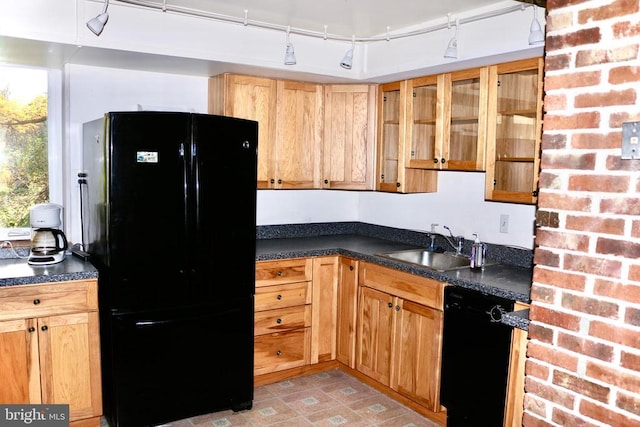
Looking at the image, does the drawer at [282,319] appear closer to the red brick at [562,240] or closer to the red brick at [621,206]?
the red brick at [562,240]

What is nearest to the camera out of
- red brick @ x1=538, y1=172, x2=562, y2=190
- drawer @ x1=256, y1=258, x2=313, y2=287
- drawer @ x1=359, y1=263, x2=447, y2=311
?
red brick @ x1=538, y1=172, x2=562, y2=190

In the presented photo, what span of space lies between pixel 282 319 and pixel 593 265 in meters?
2.37

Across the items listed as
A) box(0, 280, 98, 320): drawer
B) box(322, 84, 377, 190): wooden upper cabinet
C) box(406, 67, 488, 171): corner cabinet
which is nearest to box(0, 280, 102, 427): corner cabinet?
box(0, 280, 98, 320): drawer

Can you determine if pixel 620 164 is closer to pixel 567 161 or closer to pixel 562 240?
pixel 567 161

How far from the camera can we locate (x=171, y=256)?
293 cm

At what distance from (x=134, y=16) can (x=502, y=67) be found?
2.12 meters

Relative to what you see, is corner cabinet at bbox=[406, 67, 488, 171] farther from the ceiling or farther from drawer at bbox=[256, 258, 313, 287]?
drawer at bbox=[256, 258, 313, 287]

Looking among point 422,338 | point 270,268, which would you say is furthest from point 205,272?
point 422,338

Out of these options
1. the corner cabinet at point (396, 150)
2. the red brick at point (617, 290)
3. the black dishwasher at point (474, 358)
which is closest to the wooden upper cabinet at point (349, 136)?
the corner cabinet at point (396, 150)

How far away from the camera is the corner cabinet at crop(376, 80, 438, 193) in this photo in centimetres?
371

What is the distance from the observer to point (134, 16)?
301cm

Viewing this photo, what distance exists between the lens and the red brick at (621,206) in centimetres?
142

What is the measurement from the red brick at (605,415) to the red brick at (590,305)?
10.3 inches

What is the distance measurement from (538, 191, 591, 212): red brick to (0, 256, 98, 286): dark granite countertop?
7.41 ft
